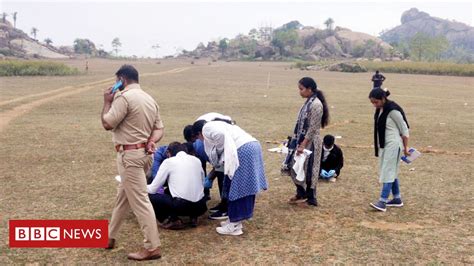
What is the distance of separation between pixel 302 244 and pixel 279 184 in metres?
2.46

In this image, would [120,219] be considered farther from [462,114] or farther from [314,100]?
[462,114]

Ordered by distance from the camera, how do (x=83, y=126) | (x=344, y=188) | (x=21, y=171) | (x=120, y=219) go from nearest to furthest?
(x=120, y=219), (x=344, y=188), (x=21, y=171), (x=83, y=126)

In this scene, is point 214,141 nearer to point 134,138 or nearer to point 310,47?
point 134,138

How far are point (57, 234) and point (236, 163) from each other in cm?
208

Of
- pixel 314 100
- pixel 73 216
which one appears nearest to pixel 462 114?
pixel 314 100

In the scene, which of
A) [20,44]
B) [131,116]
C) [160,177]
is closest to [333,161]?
[160,177]

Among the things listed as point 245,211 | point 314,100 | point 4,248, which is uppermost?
point 314,100

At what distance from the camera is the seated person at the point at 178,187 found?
4.98 m

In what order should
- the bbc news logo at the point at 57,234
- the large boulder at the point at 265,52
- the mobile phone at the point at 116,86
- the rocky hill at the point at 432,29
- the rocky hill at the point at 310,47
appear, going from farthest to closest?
1. the rocky hill at the point at 432,29
2. the large boulder at the point at 265,52
3. the rocky hill at the point at 310,47
4. the bbc news logo at the point at 57,234
5. the mobile phone at the point at 116,86

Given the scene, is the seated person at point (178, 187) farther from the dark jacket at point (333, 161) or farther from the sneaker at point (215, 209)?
the dark jacket at point (333, 161)

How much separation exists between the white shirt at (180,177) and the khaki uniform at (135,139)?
0.64m

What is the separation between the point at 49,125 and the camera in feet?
42.4

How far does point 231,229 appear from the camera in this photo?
5062 millimetres

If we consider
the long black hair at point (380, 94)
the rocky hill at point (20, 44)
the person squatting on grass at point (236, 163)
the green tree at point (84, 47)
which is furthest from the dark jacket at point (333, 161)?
the green tree at point (84, 47)
